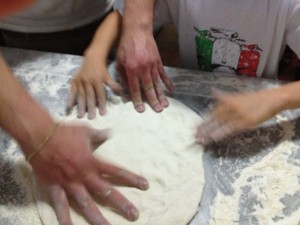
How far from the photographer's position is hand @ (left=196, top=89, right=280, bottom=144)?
904 millimetres

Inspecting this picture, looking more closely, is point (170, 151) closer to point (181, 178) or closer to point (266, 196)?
point (181, 178)

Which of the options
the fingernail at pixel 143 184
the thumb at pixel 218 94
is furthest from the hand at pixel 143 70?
the fingernail at pixel 143 184

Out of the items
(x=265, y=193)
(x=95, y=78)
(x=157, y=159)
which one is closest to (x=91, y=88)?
(x=95, y=78)

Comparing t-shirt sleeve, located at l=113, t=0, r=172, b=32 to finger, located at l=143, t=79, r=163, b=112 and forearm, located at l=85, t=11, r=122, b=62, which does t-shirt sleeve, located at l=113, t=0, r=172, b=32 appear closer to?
A: forearm, located at l=85, t=11, r=122, b=62

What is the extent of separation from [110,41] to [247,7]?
37 cm

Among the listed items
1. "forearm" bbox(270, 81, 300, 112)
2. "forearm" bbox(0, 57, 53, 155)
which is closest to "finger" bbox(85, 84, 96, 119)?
"forearm" bbox(0, 57, 53, 155)

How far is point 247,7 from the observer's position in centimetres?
105

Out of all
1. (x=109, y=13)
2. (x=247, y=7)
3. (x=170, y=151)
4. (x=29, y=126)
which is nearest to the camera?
(x=29, y=126)

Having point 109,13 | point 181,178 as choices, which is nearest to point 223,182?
point 181,178

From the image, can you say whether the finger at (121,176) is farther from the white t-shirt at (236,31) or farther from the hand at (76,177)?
the white t-shirt at (236,31)

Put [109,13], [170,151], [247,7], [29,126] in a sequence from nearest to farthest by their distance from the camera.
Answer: [29,126] → [170,151] → [247,7] → [109,13]

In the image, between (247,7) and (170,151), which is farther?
(247,7)

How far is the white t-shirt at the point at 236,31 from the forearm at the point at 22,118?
0.51 meters

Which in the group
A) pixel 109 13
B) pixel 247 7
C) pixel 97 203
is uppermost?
pixel 247 7
